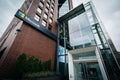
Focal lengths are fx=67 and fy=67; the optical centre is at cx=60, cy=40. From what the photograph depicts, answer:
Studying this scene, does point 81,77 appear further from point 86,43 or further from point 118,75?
point 86,43

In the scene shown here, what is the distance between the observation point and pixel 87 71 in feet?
26.2

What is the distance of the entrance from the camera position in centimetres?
729

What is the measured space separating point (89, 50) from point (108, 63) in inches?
86.8

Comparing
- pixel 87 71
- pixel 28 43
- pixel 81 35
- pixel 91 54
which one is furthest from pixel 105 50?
pixel 28 43

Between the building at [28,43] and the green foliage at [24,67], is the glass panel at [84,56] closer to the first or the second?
the building at [28,43]

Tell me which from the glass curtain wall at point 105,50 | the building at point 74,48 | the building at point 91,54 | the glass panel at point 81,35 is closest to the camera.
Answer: the glass curtain wall at point 105,50

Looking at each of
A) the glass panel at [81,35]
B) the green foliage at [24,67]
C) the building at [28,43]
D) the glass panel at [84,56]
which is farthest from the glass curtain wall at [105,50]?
the building at [28,43]

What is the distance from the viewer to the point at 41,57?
35.1 ft

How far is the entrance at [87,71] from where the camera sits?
729 centimetres

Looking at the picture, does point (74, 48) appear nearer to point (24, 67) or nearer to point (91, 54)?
point (91, 54)

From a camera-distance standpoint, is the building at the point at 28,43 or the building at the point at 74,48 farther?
the building at the point at 28,43

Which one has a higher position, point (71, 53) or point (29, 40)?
point (29, 40)

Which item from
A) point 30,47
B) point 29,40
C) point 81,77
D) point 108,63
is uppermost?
point 29,40

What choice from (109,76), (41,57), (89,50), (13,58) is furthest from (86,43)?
(13,58)
